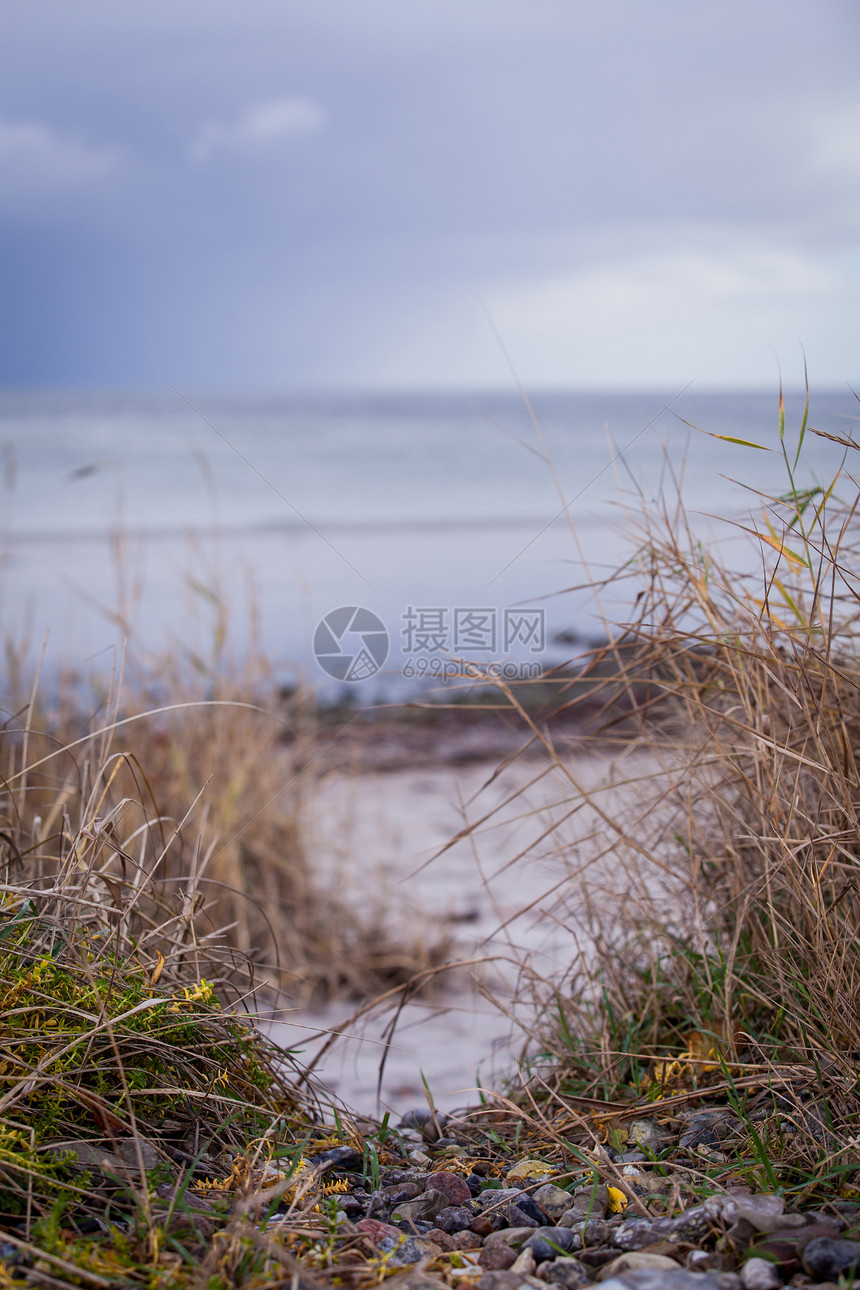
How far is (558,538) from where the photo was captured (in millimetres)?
10297

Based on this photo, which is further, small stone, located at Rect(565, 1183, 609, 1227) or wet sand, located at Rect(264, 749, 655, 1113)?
wet sand, located at Rect(264, 749, 655, 1113)

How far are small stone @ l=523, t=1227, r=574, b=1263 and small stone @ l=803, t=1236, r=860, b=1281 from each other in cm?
25

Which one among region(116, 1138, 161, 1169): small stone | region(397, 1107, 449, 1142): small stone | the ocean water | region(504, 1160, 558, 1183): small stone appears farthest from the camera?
the ocean water

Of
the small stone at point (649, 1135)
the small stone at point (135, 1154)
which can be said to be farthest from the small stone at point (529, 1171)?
the small stone at point (135, 1154)

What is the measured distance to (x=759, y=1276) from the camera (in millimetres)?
882

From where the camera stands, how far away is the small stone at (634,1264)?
93 centimetres

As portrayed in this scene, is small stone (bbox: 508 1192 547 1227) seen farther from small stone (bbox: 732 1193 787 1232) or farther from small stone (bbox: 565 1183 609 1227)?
small stone (bbox: 732 1193 787 1232)

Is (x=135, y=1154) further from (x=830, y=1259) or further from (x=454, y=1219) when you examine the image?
(x=830, y=1259)

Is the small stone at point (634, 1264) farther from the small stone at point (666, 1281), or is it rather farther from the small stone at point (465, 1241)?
the small stone at point (465, 1241)

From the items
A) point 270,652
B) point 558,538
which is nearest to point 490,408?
point 558,538

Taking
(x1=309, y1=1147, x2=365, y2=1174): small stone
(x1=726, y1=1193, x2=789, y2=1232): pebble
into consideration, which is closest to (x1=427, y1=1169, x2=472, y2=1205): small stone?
(x1=309, y1=1147, x2=365, y2=1174): small stone

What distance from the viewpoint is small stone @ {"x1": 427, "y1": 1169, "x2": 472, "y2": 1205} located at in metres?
1.16

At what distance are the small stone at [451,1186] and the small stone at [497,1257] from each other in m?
0.14

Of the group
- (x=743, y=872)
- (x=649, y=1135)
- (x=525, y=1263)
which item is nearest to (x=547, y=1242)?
(x=525, y=1263)
